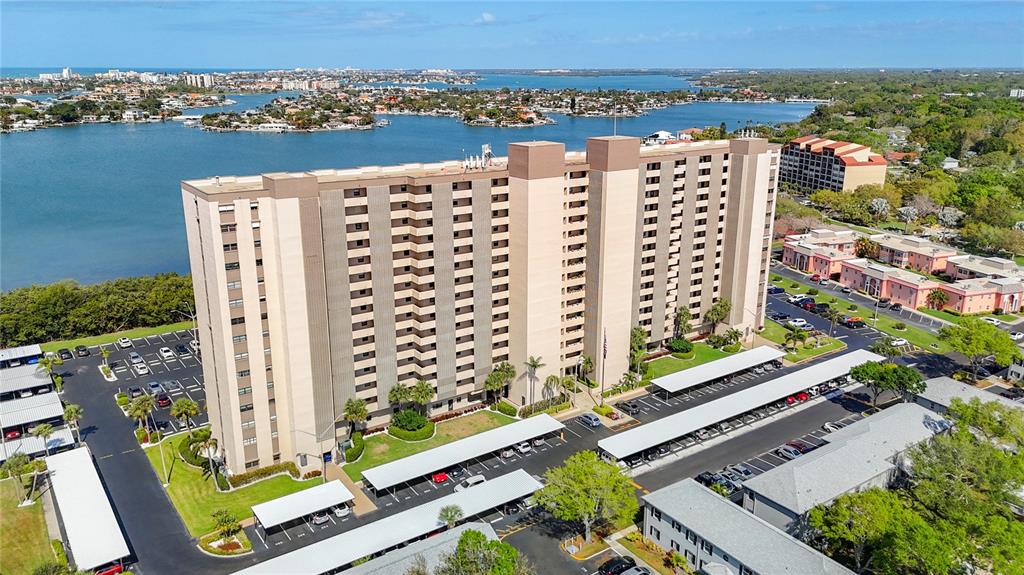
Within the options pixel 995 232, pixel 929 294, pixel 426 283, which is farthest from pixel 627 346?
pixel 995 232

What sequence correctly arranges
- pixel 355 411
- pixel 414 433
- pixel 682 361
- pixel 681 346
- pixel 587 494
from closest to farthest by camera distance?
1. pixel 587 494
2. pixel 355 411
3. pixel 414 433
4. pixel 682 361
5. pixel 681 346

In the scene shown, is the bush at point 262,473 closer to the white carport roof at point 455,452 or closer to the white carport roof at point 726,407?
the white carport roof at point 455,452

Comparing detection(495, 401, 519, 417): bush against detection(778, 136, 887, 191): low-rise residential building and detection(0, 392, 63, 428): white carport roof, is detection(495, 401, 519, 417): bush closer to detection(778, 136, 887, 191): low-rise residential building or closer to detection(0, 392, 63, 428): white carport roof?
detection(0, 392, 63, 428): white carport roof

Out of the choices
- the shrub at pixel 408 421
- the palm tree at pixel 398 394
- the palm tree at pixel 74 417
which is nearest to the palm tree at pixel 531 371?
the shrub at pixel 408 421

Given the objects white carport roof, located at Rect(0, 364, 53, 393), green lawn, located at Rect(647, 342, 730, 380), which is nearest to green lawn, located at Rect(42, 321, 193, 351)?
white carport roof, located at Rect(0, 364, 53, 393)

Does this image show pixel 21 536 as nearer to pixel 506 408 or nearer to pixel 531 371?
pixel 506 408

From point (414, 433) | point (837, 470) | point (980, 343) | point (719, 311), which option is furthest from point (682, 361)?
point (414, 433)
